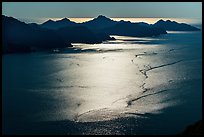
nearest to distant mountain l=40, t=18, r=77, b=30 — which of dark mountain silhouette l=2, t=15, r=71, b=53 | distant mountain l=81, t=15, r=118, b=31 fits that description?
distant mountain l=81, t=15, r=118, b=31

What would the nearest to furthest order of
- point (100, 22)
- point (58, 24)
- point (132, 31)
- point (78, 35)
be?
point (78, 35) < point (132, 31) < point (58, 24) < point (100, 22)

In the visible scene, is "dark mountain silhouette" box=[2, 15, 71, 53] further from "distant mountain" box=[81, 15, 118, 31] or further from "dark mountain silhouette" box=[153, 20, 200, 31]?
"dark mountain silhouette" box=[153, 20, 200, 31]

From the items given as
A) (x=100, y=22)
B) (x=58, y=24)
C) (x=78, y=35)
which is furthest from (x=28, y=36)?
(x=100, y=22)

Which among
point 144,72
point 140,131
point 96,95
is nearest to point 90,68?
point 144,72

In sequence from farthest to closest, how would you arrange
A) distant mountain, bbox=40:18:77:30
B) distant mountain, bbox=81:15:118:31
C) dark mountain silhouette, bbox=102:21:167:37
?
distant mountain, bbox=81:15:118:31, distant mountain, bbox=40:18:77:30, dark mountain silhouette, bbox=102:21:167:37

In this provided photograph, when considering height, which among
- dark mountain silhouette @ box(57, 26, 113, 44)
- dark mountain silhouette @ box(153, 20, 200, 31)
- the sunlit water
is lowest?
dark mountain silhouette @ box(153, 20, 200, 31)

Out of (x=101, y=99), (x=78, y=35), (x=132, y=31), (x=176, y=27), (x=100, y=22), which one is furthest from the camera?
(x=176, y=27)

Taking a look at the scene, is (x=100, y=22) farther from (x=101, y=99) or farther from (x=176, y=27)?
(x=101, y=99)

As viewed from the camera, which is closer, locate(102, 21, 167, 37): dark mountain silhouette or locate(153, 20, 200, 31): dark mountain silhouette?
locate(102, 21, 167, 37): dark mountain silhouette
